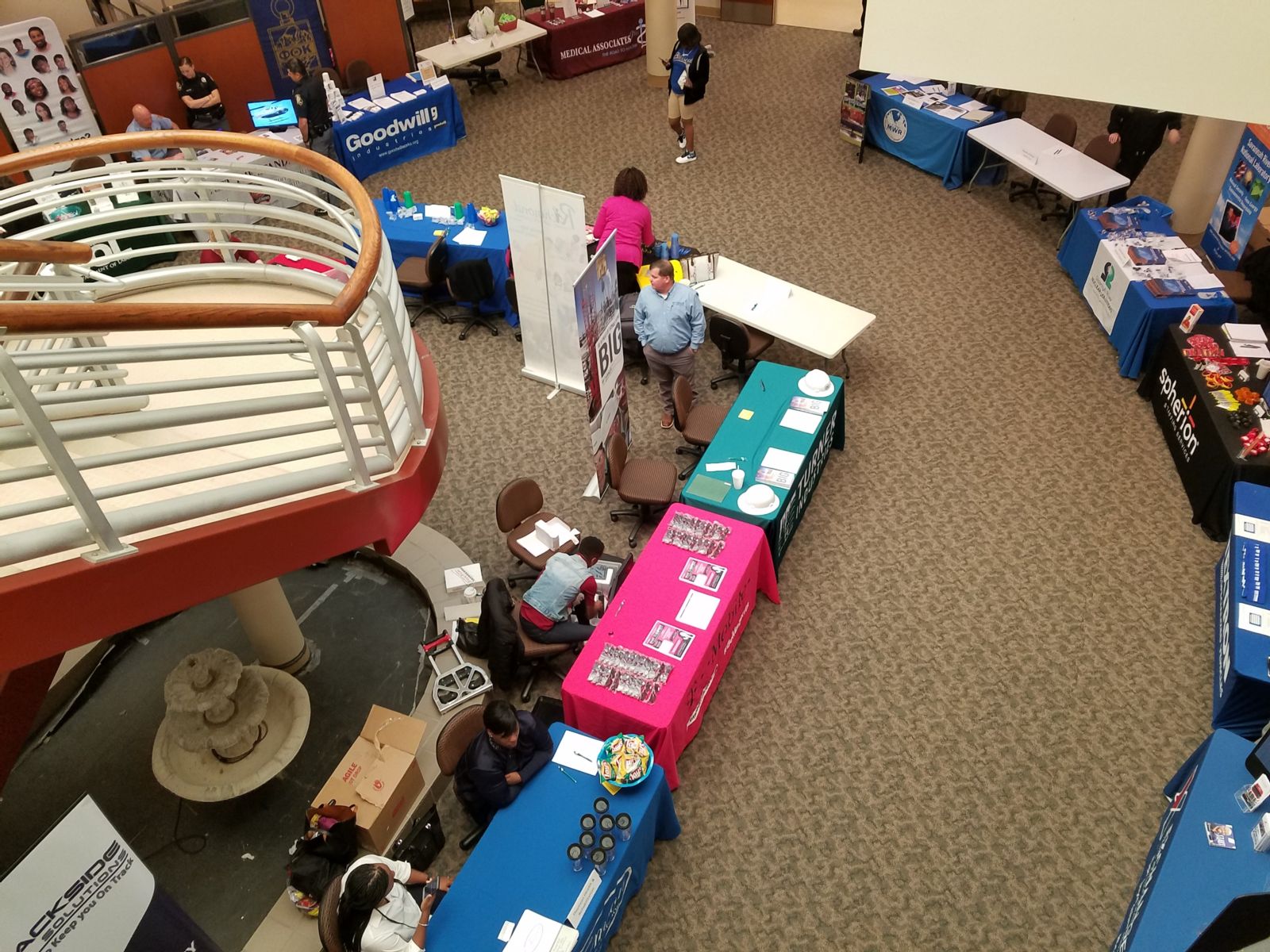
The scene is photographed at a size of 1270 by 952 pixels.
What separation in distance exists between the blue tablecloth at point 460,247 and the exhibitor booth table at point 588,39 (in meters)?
5.68

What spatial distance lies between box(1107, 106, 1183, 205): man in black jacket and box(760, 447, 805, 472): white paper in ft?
18.2

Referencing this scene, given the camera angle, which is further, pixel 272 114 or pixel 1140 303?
pixel 272 114

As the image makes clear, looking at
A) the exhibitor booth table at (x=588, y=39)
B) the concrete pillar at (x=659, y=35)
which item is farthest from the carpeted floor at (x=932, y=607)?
the exhibitor booth table at (x=588, y=39)

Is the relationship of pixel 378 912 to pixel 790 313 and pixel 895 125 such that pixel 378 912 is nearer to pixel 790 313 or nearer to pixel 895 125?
pixel 790 313

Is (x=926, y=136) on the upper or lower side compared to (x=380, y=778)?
upper

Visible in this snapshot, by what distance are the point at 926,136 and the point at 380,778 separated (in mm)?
9818

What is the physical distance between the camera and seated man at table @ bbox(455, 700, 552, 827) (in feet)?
15.2

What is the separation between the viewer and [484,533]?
23.3 feet

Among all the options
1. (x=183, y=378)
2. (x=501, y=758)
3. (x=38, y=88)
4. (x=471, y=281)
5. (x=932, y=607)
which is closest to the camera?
(x=183, y=378)

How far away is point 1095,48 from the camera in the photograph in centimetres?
124

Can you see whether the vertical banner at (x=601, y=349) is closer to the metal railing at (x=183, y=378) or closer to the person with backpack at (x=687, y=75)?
the metal railing at (x=183, y=378)

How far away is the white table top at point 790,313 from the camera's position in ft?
25.4

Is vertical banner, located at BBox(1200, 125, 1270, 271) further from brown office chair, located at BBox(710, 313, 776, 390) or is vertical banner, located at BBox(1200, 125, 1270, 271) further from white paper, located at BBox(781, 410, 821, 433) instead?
white paper, located at BBox(781, 410, 821, 433)

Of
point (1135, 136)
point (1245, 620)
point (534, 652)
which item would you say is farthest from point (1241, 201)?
point (534, 652)
